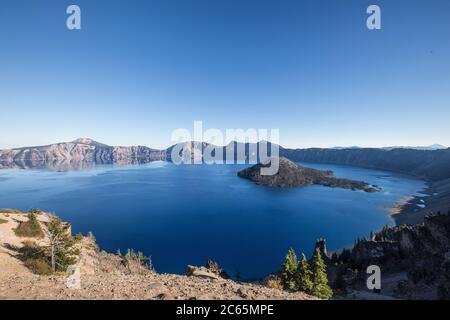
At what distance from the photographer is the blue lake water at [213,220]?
84.4 metres

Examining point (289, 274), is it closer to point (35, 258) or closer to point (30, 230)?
point (35, 258)

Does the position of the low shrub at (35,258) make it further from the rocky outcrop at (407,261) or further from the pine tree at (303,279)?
the rocky outcrop at (407,261)

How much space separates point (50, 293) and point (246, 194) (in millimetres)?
179280

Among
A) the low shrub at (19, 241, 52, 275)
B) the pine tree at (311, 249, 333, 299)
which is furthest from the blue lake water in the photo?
the low shrub at (19, 241, 52, 275)

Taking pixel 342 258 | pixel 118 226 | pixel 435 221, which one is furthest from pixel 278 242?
pixel 118 226

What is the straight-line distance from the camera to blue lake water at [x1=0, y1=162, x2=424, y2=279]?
277ft

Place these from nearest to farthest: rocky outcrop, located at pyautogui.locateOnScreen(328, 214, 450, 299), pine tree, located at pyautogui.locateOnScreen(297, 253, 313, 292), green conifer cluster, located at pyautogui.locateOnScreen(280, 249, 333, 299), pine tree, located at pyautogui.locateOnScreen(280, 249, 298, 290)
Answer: green conifer cluster, located at pyautogui.locateOnScreen(280, 249, 333, 299) < pine tree, located at pyautogui.locateOnScreen(297, 253, 313, 292) < pine tree, located at pyautogui.locateOnScreen(280, 249, 298, 290) < rocky outcrop, located at pyautogui.locateOnScreen(328, 214, 450, 299)

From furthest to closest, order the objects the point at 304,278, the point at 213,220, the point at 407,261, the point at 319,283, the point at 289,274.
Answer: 1. the point at 213,220
2. the point at 407,261
3. the point at 289,274
4. the point at 319,283
5. the point at 304,278

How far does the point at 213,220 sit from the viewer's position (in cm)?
12188

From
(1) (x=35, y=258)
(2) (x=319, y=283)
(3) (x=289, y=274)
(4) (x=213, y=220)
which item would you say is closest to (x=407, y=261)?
(2) (x=319, y=283)

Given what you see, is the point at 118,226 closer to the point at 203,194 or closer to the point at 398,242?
the point at 203,194

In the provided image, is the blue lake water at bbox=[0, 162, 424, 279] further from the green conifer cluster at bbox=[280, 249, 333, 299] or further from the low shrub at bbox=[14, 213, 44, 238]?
the green conifer cluster at bbox=[280, 249, 333, 299]

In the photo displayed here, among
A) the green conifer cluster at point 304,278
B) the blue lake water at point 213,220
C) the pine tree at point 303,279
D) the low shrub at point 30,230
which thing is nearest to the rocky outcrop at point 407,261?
the green conifer cluster at point 304,278

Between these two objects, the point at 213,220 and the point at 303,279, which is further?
the point at 213,220
